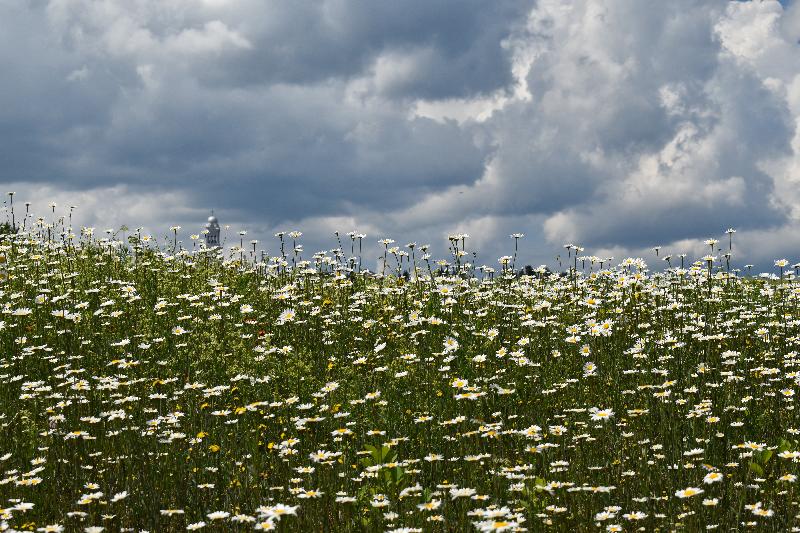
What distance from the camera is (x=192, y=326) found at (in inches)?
463

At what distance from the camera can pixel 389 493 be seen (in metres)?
5.97

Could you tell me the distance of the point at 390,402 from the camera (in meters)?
8.99

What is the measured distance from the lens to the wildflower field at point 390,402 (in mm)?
6191

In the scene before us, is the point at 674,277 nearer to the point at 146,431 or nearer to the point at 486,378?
the point at 486,378

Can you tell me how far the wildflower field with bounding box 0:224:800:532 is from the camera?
6.19m

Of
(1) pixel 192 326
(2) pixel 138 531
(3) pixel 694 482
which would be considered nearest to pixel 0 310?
(1) pixel 192 326

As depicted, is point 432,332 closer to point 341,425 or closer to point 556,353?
point 556,353

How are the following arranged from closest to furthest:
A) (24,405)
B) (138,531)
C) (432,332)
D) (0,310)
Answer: (138,531)
(24,405)
(432,332)
(0,310)

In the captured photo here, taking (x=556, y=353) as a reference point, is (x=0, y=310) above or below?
above

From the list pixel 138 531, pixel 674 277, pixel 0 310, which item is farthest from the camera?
pixel 674 277

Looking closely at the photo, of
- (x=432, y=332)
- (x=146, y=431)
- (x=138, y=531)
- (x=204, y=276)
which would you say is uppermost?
(x=204, y=276)

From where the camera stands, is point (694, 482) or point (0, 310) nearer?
point (694, 482)

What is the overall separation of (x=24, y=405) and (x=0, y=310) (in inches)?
141

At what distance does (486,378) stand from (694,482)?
3.27 m
